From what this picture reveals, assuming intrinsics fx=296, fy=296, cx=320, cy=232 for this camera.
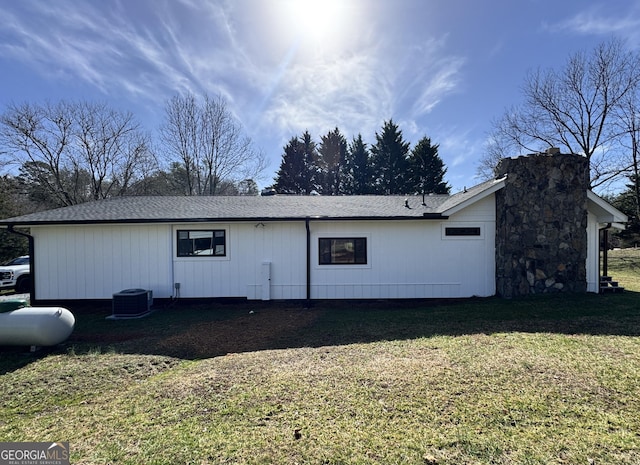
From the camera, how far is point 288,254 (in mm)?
9039

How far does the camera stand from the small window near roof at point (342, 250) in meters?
9.10

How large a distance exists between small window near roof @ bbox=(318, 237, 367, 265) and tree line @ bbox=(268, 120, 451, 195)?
790 inches

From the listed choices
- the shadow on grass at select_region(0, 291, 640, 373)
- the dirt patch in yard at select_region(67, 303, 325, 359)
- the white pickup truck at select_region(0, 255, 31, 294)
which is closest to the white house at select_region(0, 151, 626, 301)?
the shadow on grass at select_region(0, 291, 640, 373)

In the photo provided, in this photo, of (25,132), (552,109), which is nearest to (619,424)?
(552,109)

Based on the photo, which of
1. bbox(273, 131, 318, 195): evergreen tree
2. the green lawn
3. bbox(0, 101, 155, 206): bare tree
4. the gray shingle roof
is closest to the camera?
the green lawn

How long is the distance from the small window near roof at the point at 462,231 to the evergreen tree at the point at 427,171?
19155 mm

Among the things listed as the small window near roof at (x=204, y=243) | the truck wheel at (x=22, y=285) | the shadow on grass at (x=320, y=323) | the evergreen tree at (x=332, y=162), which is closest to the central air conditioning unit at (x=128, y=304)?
the shadow on grass at (x=320, y=323)

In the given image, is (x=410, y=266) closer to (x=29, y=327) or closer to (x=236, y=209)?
(x=236, y=209)

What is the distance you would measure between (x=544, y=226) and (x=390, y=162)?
67.9ft

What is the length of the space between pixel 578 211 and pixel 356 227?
6.61 meters

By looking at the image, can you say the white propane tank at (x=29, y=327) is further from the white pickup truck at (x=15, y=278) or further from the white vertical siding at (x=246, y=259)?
the white pickup truck at (x=15, y=278)

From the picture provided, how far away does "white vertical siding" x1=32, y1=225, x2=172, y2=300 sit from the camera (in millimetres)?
8797

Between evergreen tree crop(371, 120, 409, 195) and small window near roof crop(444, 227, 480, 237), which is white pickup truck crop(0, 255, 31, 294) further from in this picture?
evergreen tree crop(371, 120, 409, 195)

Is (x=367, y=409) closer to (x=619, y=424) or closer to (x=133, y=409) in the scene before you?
(x=619, y=424)
